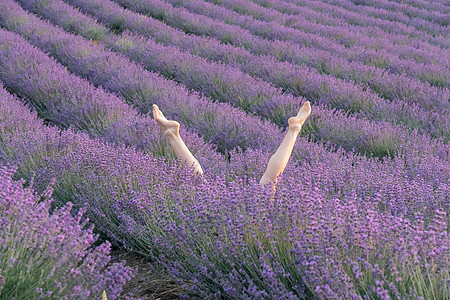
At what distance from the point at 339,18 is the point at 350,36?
110 inches

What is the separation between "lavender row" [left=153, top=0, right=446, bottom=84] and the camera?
23.8ft

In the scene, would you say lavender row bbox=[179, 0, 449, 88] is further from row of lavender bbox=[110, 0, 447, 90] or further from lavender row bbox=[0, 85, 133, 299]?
lavender row bbox=[0, 85, 133, 299]

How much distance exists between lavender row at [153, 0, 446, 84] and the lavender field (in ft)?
0.14

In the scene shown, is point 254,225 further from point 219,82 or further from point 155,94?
point 219,82

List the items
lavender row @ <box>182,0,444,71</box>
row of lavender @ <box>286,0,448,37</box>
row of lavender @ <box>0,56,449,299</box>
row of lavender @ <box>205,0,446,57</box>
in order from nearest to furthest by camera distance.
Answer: row of lavender @ <box>0,56,449,299</box> → lavender row @ <box>182,0,444,71</box> → row of lavender @ <box>205,0,446,57</box> → row of lavender @ <box>286,0,448,37</box>

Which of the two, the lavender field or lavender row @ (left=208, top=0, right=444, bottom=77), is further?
lavender row @ (left=208, top=0, right=444, bottom=77)

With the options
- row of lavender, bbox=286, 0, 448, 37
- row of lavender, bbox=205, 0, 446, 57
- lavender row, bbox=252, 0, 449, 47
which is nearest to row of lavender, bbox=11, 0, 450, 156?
row of lavender, bbox=205, 0, 446, 57

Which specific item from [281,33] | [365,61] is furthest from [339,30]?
[365,61]

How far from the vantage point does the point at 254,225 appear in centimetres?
194

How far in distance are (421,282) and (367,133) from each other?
2.58 m

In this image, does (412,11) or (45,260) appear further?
(412,11)

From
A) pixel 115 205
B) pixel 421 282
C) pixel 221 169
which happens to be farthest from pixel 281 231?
pixel 221 169

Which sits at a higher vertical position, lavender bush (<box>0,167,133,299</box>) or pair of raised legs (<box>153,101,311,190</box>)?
pair of raised legs (<box>153,101,311,190</box>)

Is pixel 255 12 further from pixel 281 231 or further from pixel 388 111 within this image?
pixel 281 231
